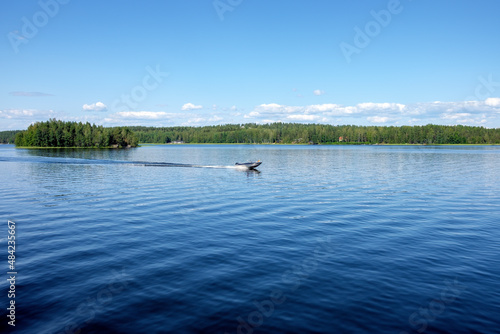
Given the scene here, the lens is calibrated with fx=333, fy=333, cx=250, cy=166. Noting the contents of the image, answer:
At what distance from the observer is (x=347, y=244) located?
840 inches

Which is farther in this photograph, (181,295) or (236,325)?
(181,295)

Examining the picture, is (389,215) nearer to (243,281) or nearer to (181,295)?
(243,281)

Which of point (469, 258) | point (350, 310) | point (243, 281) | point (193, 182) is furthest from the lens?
point (193, 182)

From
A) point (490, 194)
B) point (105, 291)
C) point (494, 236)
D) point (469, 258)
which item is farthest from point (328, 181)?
point (105, 291)

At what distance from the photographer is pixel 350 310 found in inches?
510

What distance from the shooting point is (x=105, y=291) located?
14.5m

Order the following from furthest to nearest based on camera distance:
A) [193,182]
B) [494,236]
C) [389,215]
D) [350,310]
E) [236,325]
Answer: [193,182]
[389,215]
[494,236]
[350,310]
[236,325]

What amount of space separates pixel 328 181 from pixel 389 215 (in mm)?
24880

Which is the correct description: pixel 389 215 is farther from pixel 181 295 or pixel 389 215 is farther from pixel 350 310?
pixel 181 295

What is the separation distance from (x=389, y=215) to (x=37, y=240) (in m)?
28.0

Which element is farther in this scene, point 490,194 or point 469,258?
point 490,194

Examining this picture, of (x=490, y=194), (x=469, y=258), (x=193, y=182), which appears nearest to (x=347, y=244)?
(x=469, y=258)

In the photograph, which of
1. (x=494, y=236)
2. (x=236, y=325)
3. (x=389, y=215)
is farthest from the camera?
(x=389, y=215)

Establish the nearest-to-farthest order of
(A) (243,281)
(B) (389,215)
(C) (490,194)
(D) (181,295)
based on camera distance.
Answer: (D) (181,295)
(A) (243,281)
(B) (389,215)
(C) (490,194)
